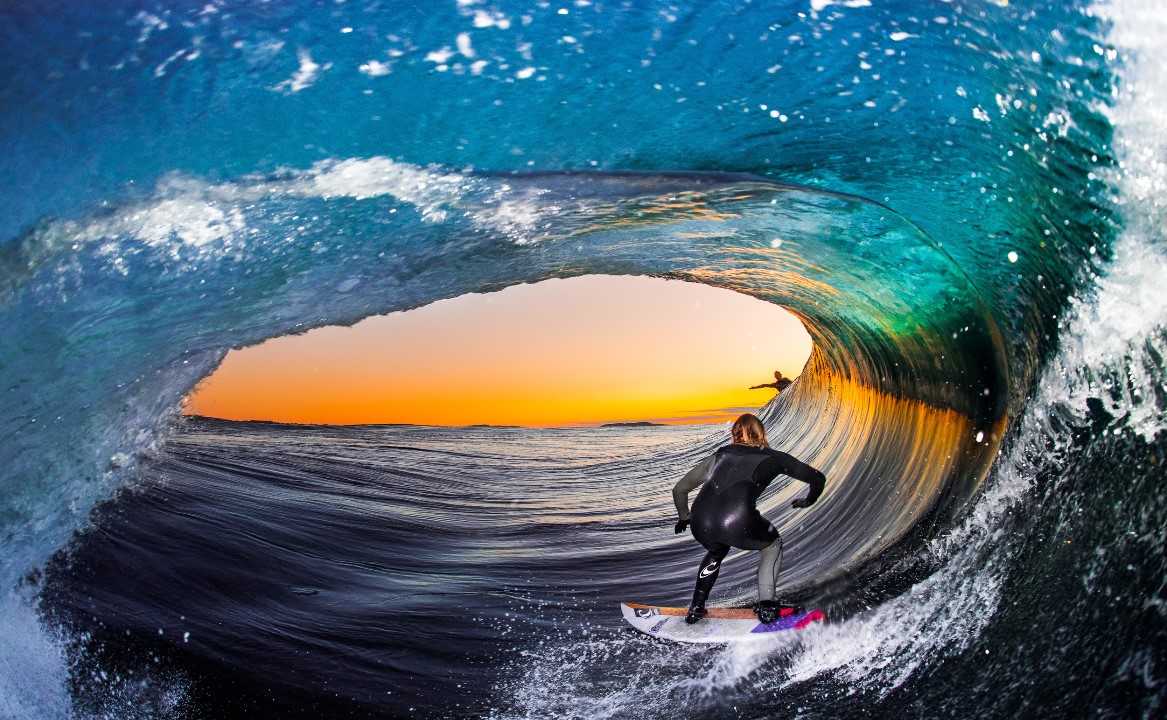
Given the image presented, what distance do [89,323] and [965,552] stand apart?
4165mm

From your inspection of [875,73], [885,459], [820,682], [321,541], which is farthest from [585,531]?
[875,73]

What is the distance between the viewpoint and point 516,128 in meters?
2.67

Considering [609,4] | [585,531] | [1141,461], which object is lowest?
[585,531]

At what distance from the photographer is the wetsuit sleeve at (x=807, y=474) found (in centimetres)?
272

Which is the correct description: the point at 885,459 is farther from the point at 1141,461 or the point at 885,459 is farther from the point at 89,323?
the point at 89,323

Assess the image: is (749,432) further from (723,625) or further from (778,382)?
(778,382)

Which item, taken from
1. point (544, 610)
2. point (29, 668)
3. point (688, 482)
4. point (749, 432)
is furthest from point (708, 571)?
point (29, 668)

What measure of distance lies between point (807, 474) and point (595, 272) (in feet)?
7.80

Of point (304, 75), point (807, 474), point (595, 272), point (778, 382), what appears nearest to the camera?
point (304, 75)

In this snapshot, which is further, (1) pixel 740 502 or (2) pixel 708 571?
(2) pixel 708 571

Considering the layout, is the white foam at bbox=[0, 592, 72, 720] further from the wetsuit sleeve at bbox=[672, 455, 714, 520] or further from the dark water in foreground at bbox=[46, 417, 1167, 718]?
the wetsuit sleeve at bbox=[672, 455, 714, 520]

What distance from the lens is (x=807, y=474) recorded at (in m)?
2.77

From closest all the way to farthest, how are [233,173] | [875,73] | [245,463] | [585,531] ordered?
[875,73] → [233,173] → [585,531] → [245,463]

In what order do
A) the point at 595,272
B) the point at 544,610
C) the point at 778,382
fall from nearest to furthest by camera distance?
the point at 544,610 < the point at 595,272 < the point at 778,382
